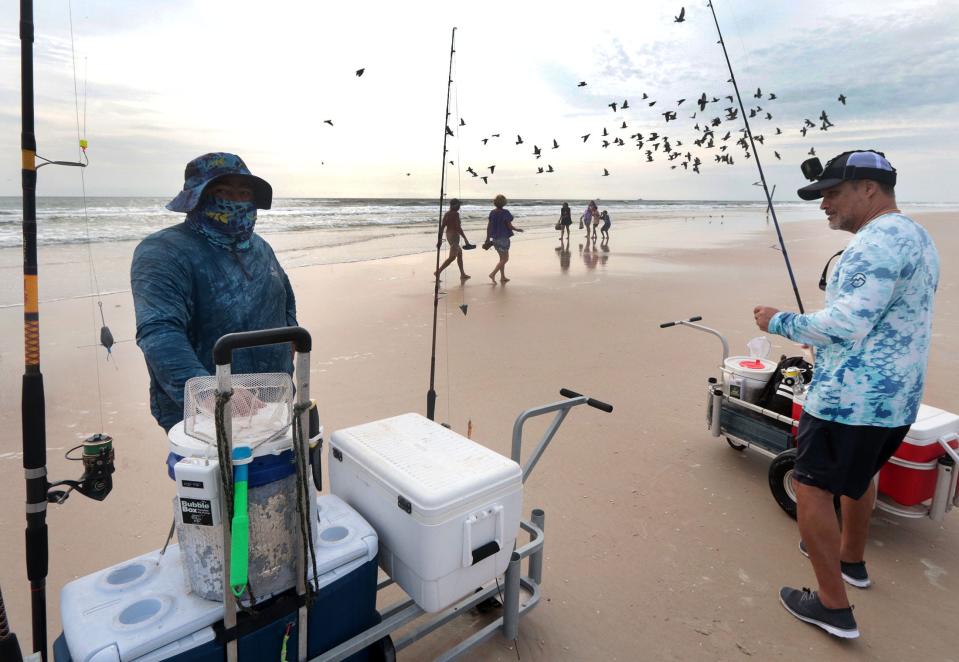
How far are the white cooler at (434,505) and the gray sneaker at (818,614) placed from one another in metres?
1.56

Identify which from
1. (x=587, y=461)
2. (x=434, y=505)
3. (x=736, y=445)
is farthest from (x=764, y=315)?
(x=736, y=445)

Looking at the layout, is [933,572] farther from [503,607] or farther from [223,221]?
[223,221]

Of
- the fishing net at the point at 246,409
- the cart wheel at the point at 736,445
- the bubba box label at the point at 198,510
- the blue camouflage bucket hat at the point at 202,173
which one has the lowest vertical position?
the cart wheel at the point at 736,445

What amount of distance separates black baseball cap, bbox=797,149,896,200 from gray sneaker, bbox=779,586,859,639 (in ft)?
6.17

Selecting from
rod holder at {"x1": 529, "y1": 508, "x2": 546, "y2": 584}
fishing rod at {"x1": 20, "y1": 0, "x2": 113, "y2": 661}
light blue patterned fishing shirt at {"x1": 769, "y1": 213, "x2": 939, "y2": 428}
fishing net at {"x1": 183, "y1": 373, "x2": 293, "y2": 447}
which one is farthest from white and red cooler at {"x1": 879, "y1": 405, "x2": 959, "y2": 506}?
fishing rod at {"x1": 20, "y1": 0, "x2": 113, "y2": 661}

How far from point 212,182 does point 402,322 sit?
6.01 metres

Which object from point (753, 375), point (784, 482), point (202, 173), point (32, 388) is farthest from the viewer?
point (753, 375)

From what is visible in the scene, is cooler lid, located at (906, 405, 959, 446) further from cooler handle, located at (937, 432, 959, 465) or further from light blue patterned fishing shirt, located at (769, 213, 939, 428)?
light blue patterned fishing shirt, located at (769, 213, 939, 428)

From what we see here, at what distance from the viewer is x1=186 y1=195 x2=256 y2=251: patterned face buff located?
215 cm

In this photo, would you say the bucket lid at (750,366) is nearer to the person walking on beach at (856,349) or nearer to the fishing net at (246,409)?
the person walking on beach at (856,349)

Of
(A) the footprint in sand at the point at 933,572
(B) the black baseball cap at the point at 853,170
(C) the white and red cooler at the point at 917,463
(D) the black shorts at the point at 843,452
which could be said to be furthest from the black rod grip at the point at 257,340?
(A) the footprint in sand at the point at 933,572

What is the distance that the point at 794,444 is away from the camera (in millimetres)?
Result: 3451

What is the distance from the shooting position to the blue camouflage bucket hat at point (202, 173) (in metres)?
2.06

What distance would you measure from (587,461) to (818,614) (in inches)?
69.9
